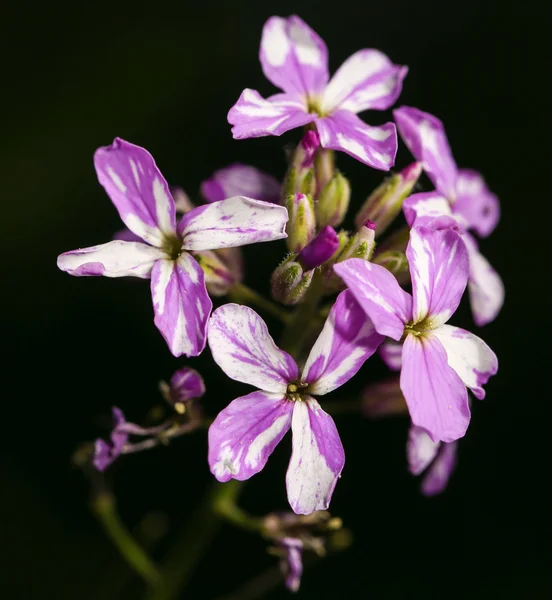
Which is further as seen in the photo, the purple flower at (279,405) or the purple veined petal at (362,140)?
the purple veined petal at (362,140)

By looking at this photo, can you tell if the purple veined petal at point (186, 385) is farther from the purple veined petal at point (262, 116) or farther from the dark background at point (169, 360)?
the dark background at point (169, 360)

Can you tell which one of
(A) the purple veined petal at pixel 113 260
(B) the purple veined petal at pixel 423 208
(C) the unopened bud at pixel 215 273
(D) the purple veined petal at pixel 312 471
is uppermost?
(A) the purple veined petal at pixel 113 260

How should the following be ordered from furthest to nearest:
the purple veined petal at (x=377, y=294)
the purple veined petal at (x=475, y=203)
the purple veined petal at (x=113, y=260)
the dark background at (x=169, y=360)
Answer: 1. the dark background at (x=169, y=360)
2. the purple veined petal at (x=475, y=203)
3. the purple veined petal at (x=113, y=260)
4. the purple veined petal at (x=377, y=294)

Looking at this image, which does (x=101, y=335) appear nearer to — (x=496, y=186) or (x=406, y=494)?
(x=406, y=494)

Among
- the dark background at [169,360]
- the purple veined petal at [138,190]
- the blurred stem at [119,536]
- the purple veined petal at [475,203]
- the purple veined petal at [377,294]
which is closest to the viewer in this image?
the purple veined petal at [377,294]

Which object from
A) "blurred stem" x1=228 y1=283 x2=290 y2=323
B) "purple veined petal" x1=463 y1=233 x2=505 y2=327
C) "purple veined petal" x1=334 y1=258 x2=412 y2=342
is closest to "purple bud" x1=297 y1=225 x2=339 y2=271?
"purple veined petal" x1=334 y1=258 x2=412 y2=342

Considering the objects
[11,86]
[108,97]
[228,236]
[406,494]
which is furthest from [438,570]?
[11,86]

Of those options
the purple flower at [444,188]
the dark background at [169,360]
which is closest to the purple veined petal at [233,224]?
the purple flower at [444,188]
